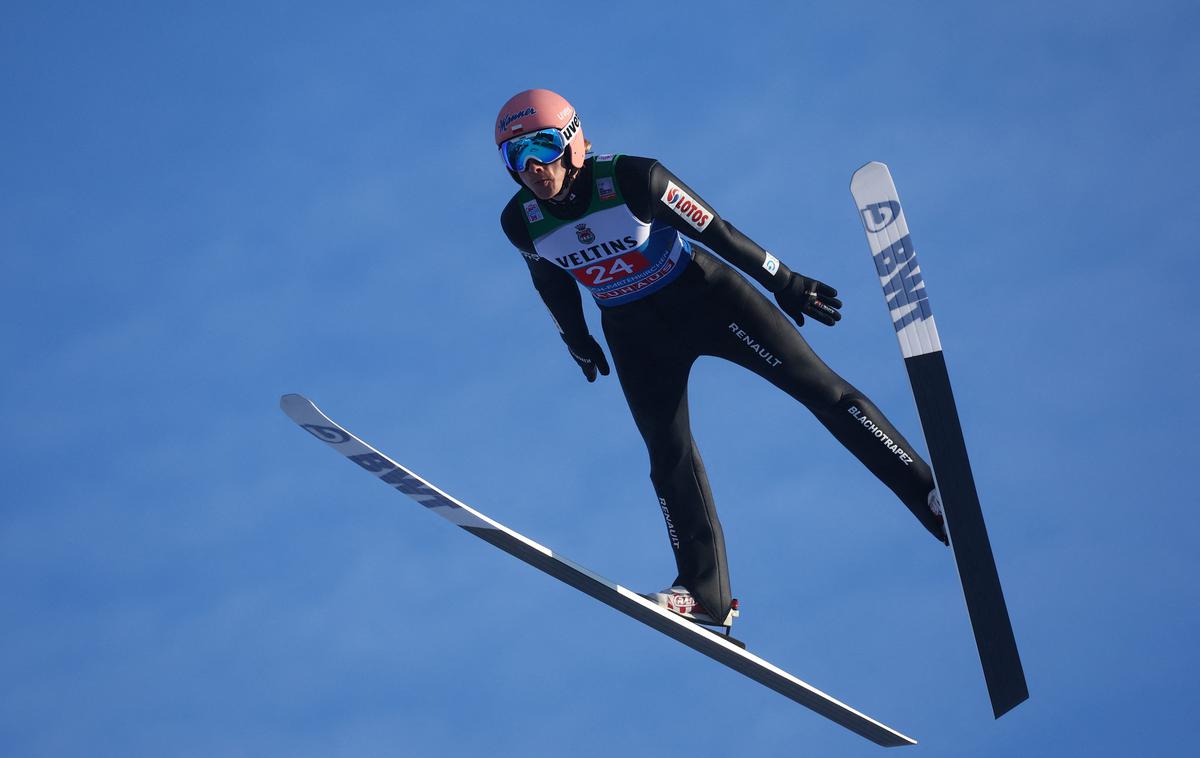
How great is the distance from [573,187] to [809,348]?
→ 1300 mm

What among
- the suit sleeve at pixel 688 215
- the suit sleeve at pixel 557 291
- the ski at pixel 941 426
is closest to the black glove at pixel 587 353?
the suit sleeve at pixel 557 291

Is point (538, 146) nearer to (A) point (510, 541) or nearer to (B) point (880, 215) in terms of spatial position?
(B) point (880, 215)

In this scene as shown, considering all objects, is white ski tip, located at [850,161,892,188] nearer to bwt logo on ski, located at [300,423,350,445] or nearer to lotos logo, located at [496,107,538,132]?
lotos logo, located at [496,107,538,132]

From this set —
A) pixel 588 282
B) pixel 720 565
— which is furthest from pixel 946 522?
pixel 588 282

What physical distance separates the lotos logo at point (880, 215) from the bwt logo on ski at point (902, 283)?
9 centimetres

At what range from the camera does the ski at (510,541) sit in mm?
7355

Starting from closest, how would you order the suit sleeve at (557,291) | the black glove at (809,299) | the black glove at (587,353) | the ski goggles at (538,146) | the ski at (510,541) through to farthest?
1. the ski goggles at (538,146)
2. the black glove at (809,299)
3. the ski at (510,541)
4. the suit sleeve at (557,291)
5. the black glove at (587,353)

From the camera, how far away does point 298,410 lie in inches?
289

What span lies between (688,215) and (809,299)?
0.64 metres

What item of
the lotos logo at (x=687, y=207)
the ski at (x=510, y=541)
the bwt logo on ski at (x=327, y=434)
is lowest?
the ski at (x=510, y=541)

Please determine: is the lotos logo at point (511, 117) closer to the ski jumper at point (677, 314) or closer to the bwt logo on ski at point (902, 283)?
the ski jumper at point (677, 314)

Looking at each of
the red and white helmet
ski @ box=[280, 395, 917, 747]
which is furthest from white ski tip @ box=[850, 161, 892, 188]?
ski @ box=[280, 395, 917, 747]

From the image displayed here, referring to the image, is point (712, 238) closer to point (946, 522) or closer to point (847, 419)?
point (847, 419)

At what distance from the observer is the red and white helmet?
6.94m
